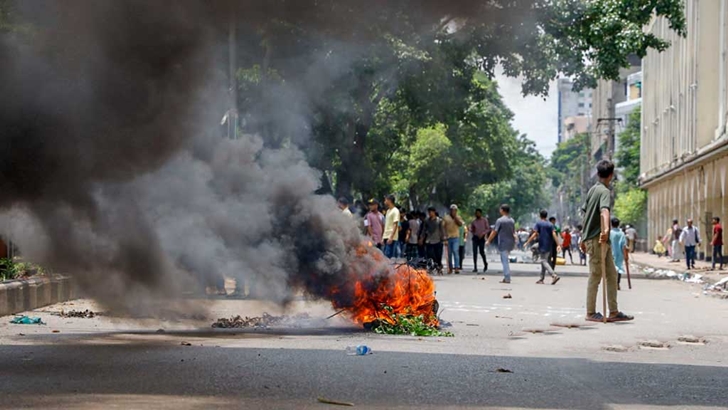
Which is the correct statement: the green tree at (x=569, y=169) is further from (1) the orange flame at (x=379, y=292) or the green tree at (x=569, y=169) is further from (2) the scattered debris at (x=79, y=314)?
(1) the orange flame at (x=379, y=292)

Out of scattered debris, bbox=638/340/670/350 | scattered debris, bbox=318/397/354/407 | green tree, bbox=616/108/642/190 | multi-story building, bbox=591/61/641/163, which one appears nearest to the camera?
scattered debris, bbox=318/397/354/407

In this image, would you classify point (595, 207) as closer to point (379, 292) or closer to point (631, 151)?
point (379, 292)

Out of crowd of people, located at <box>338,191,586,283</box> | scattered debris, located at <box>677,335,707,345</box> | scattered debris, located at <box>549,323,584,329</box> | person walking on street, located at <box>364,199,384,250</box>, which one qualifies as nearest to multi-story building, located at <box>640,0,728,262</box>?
crowd of people, located at <box>338,191,586,283</box>

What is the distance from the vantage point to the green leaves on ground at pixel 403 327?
9.76m

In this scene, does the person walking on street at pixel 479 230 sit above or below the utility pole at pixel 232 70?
below

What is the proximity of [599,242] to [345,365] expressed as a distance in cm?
461

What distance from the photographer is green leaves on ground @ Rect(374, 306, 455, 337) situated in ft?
32.0

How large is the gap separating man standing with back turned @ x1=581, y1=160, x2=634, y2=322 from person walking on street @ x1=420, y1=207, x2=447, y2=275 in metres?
12.0

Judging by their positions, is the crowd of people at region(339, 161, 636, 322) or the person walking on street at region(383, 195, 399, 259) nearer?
the crowd of people at region(339, 161, 636, 322)

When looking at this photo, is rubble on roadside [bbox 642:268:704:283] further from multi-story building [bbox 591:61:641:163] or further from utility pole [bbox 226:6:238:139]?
multi-story building [bbox 591:61:641:163]

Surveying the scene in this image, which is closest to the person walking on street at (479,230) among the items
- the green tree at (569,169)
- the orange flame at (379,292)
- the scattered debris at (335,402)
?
the orange flame at (379,292)

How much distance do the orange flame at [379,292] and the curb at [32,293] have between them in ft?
10.3

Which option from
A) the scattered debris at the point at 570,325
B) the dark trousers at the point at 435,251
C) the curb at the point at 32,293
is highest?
the dark trousers at the point at 435,251

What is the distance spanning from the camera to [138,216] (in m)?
9.13
